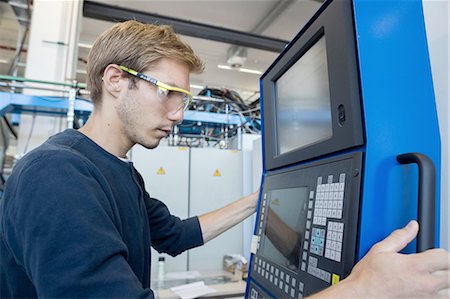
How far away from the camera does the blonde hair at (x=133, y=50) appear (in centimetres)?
88

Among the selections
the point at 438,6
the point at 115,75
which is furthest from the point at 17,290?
the point at 438,6

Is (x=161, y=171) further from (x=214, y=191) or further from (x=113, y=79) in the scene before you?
(x=113, y=79)

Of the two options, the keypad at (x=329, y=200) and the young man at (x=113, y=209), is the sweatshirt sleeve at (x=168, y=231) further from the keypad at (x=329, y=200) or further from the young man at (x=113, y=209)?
the keypad at (x=329, y=200)

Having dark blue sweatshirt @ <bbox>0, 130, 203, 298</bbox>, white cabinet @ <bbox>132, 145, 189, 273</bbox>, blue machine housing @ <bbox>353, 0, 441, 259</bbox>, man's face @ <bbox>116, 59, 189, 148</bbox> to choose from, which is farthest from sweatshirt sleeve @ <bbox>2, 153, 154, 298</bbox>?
white cabinet @ <bbox>132, 145, 189, 273</bbox>

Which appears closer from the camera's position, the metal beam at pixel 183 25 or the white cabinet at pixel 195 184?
the white cabinet at pixel 195 184

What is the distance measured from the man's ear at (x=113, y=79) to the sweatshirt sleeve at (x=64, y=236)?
1.07 ft

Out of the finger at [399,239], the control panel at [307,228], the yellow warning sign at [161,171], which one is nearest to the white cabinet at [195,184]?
the yellow warning sign at [161,171]

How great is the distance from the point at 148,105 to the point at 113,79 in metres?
0.12

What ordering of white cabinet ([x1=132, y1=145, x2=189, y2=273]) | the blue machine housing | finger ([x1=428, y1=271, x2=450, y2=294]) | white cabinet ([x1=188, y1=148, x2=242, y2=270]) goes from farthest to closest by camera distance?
white cabinet ([x1=188, y1=148, x2=242, y2=270]) < white cabinet ([x1=132, y1=145, x2=189, y2=273]) < the blue machine housing < finger ([x1=428, y1=271, x2=450, y2=294])

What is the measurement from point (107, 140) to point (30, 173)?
0.31 m

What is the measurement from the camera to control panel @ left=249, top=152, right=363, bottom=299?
0.56m

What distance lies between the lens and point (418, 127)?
0.58 meters

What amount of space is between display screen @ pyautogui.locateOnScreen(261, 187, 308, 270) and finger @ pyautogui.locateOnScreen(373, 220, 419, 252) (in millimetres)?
226

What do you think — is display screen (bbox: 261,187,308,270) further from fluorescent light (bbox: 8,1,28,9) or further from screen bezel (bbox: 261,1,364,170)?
fluorescent light (bbox: 8,1,28,9)
